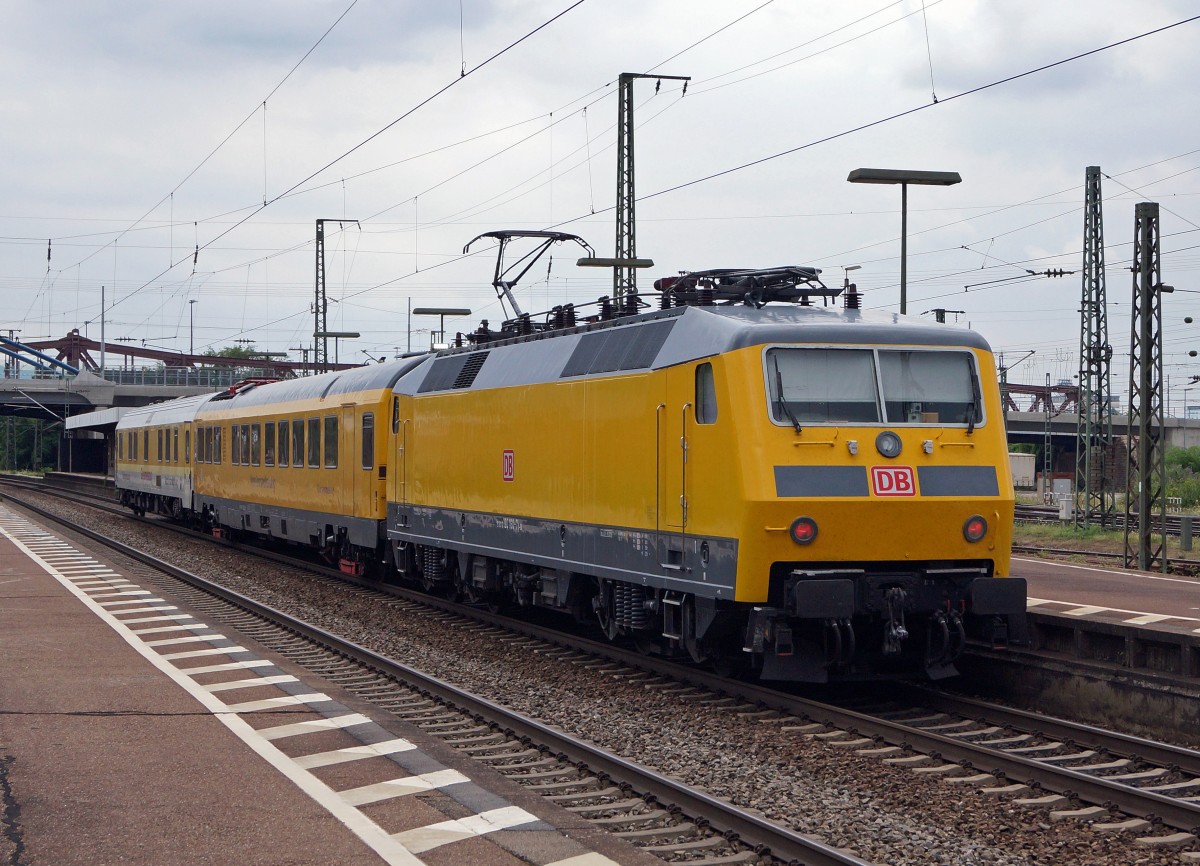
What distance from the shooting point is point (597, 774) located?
898cm

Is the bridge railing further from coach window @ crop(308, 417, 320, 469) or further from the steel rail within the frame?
the steel rail

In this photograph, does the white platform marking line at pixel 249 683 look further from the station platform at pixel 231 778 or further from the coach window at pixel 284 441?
the coach window at pixel 284 441

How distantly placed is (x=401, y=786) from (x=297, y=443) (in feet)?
58.8

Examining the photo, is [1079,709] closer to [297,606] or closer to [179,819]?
[179,819]

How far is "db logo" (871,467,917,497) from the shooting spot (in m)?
11.1

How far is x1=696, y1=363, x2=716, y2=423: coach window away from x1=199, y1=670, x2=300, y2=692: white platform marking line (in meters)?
4.59

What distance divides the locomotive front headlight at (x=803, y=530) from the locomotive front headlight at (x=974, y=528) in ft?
4.78

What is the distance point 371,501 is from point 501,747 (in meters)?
11.5

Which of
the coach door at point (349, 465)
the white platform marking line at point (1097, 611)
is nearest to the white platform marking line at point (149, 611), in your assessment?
the coach door at point (349, 465)

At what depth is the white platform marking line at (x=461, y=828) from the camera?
23.7 feet

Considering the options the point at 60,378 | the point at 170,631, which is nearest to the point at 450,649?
the point at 170,631

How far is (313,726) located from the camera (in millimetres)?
10367

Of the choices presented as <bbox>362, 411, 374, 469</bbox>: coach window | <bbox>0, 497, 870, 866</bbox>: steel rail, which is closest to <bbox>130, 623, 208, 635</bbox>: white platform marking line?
<bbox>0, 497, 870, 866</bbox>: steel rail

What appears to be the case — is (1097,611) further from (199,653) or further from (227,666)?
(199,653)
